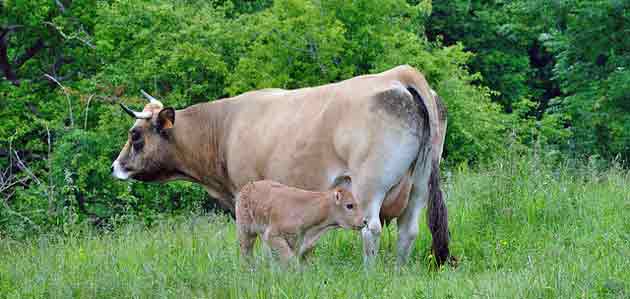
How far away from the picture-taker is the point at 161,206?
16.7m

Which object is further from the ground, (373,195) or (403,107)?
(403,107)

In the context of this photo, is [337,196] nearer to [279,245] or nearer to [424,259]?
[279,245]

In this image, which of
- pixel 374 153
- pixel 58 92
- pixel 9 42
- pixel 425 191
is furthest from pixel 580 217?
pixel 9 42

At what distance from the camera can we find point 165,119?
1023cm

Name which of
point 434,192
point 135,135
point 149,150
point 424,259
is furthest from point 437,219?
point 135,135

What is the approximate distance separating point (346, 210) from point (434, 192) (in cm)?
97

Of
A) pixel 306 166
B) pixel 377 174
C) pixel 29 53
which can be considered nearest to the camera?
pixel 377 174

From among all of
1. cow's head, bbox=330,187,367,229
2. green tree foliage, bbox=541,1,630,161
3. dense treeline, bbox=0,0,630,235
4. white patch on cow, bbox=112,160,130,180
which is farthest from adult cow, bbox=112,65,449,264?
green tree foliage, bbox=541,1,630,161

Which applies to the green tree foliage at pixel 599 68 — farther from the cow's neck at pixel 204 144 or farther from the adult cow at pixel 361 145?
the adult cow at pixel 361 145

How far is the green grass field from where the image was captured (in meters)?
6.29

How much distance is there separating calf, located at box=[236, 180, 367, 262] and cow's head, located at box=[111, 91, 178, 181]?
267 cm

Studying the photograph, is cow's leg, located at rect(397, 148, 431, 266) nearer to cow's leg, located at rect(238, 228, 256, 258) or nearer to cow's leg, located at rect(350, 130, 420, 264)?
cow's leg, located at rect(350, 130, 420, 264)

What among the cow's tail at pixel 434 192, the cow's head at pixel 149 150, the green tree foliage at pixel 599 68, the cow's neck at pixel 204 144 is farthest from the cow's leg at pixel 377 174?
the green tree foliage at pixel 599 68

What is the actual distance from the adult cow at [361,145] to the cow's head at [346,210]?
167 mm
